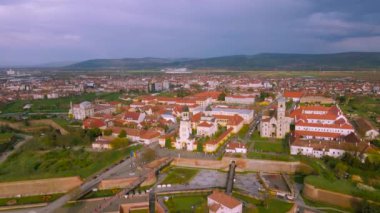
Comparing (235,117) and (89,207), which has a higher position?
(235,117)

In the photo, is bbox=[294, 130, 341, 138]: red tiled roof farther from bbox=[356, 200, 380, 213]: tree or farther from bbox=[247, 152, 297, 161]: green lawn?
bbox=[356, 200, 380, 213]: tree

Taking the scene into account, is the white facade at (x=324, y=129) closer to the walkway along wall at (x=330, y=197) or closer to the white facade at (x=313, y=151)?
the white facade at (x=313, y=151)

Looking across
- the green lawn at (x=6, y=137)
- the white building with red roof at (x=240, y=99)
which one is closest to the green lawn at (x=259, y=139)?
the white building with red roof at (x=240, y=99)

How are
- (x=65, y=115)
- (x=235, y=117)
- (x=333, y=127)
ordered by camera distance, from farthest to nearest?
(x=65, y=115), (x=235, y=117), (x=333, y=127)

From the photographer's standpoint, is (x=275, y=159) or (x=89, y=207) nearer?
(x=89, y=207)

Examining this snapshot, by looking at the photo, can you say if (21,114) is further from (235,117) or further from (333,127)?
(333,127)

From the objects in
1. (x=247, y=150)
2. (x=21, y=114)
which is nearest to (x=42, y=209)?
(x=247, y=150)

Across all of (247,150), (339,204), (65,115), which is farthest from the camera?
(65,115)
